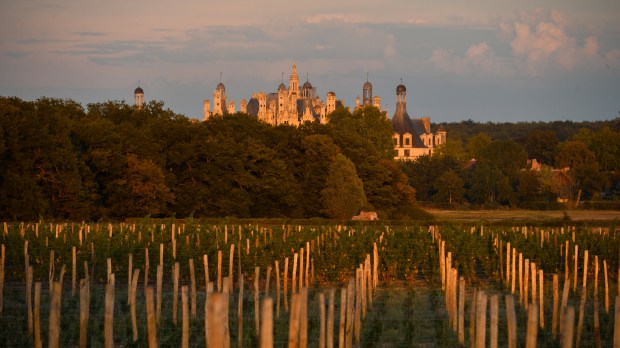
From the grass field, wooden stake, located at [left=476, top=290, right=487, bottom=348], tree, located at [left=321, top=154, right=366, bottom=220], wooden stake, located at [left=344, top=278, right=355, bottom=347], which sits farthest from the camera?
the grass field

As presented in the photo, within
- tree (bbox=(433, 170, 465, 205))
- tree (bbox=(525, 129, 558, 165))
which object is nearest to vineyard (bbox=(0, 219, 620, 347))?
tree (bbox=(433, 170, 465, 205))

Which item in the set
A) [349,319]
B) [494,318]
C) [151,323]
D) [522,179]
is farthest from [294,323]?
[522,179]

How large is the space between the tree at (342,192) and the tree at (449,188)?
131 ft

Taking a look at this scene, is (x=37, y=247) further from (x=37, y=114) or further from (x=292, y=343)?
(x=37, y=114)

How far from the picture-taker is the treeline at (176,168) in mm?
56094

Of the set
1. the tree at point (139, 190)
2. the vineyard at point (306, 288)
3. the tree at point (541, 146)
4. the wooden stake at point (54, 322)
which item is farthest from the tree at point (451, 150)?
the wooden stake at point (54, 322)

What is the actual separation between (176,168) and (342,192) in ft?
34.3

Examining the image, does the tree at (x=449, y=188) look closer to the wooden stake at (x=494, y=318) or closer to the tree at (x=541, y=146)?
the tree at (x=541, y=146)

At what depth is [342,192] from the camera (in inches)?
2844

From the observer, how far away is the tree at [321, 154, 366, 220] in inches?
2842

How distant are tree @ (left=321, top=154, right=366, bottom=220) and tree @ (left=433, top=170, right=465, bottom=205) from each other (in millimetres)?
39916

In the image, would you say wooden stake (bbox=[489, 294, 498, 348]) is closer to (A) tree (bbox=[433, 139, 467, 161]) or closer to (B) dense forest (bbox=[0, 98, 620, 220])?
(B) dense forest (bbox=[0, 98, 620, 220])

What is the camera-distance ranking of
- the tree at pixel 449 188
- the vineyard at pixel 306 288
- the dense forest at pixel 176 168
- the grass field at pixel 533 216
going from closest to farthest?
the vineyard at pixel 306 288 < the dense forest at pixel 176 168 < the grass field at pixel 533 216 < the tree at pixel 449 188

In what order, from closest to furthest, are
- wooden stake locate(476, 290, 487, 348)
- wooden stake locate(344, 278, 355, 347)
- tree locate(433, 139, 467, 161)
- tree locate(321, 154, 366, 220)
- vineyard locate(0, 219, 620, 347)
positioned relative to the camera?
wooden stake locate(476, 290, 487, 348)
vineyard locate(0, 219, 620, 347)
wooden stake locate(344, 278, 355, 347)
tree locate(321, 154, 366, 220)
tree locate(433, 139, 467, 161)
